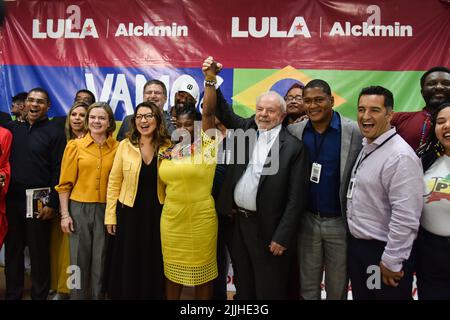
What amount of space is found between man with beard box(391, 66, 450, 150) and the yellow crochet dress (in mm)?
1291

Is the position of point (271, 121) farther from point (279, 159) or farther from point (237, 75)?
point (237, 75)

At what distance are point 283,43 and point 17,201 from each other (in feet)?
8.59

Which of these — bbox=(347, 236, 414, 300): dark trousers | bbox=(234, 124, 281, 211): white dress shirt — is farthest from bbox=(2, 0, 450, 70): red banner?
bbox=(347, 236, 414, 300): dark trousers

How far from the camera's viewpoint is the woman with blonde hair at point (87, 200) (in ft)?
7.87

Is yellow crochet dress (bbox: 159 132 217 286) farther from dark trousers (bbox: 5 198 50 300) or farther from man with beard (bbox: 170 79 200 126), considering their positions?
dark trousers (bbox: 5 198 50 300)

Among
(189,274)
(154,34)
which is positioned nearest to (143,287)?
(189,274)

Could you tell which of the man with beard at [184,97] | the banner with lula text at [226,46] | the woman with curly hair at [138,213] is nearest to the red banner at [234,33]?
the banner with lula text at [226,46]

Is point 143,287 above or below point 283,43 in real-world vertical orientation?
below

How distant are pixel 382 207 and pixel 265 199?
2.01 feet

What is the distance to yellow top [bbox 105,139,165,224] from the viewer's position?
2264 mm

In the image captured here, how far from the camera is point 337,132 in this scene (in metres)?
2.06

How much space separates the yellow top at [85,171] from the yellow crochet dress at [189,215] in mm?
472

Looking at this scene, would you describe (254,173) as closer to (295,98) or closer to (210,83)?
(210,83)

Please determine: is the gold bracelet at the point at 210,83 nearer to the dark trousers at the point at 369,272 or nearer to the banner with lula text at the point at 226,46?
the banner with lula text at the point at 226,46
